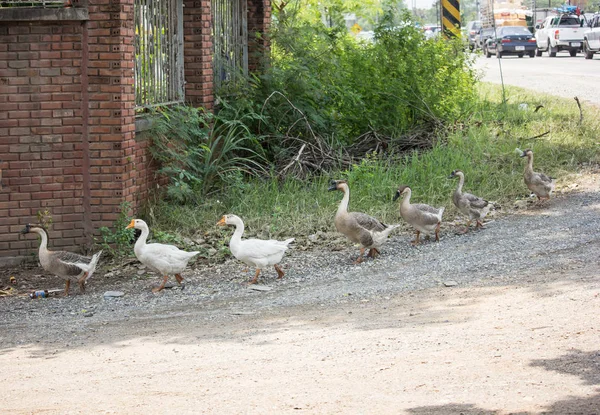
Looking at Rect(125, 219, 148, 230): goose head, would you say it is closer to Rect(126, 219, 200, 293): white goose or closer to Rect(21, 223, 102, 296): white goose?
Rect(126, 219, 200, 293): white goose

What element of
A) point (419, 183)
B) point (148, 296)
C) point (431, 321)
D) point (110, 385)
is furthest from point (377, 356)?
point (419, 183)

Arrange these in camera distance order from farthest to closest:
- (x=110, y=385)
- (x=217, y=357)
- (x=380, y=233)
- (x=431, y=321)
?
(x=380, y=233) → (x=431, y=321) → (x=217, y=357) → (x=110, y=385)

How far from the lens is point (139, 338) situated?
7785 mm

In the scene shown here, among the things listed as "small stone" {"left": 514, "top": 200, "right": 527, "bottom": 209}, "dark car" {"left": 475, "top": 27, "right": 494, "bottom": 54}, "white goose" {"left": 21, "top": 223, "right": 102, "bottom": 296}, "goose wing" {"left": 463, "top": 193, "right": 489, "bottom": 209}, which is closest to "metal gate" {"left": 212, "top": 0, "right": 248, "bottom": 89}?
"goose wing" {"left": 463, "top": 193, "right": 489, "bottom": 209}

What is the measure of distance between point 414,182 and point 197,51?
3.68 meters

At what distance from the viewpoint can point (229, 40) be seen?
50.4 feet

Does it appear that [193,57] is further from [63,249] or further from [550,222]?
[550,222]

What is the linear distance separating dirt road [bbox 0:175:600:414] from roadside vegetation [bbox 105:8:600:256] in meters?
1.71

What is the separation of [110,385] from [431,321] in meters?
2.76

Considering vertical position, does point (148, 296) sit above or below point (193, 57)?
below

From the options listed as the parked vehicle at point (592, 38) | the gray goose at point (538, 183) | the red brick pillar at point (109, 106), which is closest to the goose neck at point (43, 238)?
the red brick pillar at point (109, 106)

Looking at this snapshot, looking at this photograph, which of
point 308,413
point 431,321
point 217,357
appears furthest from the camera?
point 431,321

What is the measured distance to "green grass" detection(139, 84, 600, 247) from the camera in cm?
1181

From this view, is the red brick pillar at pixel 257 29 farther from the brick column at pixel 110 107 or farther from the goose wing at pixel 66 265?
the goose wing at pixel 66 265
